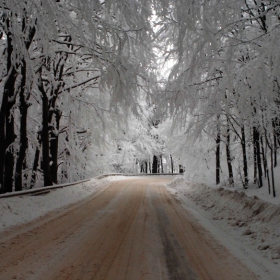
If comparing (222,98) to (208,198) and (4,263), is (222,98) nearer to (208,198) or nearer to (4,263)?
(208,198)

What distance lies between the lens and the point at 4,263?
4242 millimetres

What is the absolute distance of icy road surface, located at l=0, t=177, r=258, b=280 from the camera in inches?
156

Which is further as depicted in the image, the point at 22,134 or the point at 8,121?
the point at 22,134

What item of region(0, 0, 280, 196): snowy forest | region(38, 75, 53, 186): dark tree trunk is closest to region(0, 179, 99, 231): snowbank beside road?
region(0, 0, 280, 196): snowy forest

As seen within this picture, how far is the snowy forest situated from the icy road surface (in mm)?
3293

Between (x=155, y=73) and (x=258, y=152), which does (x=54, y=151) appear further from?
(x=258, y=152)

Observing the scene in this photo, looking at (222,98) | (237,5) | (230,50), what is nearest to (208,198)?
(222,98)

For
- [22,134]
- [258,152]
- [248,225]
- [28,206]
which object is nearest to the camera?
[248,225]

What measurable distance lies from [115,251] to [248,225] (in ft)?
11.1

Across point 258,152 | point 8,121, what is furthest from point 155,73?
point 8,121

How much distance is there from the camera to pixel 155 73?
13.8 m

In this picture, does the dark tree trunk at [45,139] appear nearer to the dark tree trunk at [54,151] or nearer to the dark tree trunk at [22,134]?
the dark tree trunk at [54,151]

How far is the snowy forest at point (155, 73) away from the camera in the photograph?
650 cm

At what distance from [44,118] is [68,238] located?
9.07 meters
